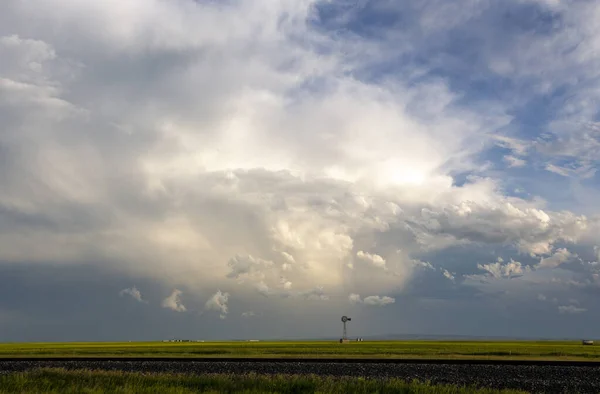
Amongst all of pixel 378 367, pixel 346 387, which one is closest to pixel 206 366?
pixel 378 367

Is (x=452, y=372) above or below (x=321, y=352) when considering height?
above

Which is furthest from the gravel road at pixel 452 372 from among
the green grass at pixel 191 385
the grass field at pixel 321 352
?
the grass field at pixel 321 352

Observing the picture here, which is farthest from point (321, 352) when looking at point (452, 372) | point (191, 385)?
point (191, 385)

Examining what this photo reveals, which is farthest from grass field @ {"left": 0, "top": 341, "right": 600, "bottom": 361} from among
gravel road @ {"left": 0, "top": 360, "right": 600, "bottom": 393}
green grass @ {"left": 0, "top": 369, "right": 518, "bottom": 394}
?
green grass @ {"left": 0, "top": 369, "right": 518, "bottom": 394}

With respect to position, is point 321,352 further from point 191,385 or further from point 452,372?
point 191,385

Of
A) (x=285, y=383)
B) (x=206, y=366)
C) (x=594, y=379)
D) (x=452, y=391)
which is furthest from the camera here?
(x=206, y=366)

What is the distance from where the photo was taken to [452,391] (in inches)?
697

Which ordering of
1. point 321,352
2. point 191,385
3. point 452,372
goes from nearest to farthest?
point 191,385
point 452,372
point 321,352

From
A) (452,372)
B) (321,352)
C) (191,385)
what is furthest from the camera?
(321,352)

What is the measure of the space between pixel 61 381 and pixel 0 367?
19838mm

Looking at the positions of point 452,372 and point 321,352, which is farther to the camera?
point 321,352

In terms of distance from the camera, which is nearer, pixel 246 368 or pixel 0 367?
pixel 246 368

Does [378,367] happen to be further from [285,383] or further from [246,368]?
[285,383]

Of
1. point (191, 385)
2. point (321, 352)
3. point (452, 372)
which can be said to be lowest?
point (321, 352)
